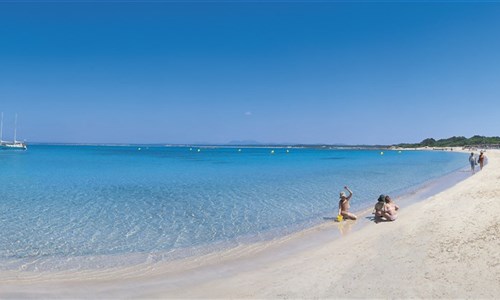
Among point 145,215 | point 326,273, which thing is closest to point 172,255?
point 326,273

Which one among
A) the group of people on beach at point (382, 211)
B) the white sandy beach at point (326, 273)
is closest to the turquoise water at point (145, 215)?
the group of people on beach at point (382, 211)

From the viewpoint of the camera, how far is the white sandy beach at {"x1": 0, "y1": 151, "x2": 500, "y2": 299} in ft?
23.1

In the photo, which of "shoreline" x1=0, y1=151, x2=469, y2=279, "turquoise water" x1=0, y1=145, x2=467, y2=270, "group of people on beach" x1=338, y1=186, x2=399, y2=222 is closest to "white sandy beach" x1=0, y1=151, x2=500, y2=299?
"shoreline" x1=0, y1=151, x2=469, y2=279

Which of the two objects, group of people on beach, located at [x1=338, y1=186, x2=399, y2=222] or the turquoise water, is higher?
group of people on beach, located at [x1=338, y1=186, x2=399, y2=222]

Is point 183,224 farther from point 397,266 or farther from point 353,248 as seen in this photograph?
point 397,266

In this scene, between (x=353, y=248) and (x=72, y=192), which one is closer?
(x=353, y=248)

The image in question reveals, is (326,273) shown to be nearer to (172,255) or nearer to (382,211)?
(172,255)

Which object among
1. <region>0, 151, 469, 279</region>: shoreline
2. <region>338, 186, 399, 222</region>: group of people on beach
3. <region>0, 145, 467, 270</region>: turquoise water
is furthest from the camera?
<region>338, 186, 399, 222</region>: group of people on beach

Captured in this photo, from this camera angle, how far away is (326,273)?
816 centimetres

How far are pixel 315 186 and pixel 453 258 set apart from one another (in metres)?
20.2

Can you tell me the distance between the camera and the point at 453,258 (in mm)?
8156

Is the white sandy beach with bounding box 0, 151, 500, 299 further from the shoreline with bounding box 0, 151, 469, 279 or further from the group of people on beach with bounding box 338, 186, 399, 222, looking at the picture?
the group of people on beach with bounding box 338, 186, 399, 222

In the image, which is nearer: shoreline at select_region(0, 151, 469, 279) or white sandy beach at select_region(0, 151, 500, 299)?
white sandy beach at select_region(0, 151, 500, 299)

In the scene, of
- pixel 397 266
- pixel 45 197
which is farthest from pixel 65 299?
pixel 45 197
